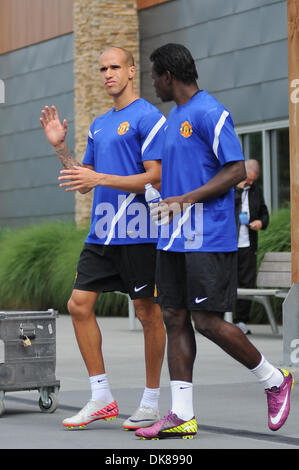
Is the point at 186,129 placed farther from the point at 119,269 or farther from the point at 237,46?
the point at 237,46

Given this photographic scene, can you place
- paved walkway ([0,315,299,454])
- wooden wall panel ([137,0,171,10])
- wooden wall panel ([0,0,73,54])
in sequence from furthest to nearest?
wooden wall panel ([0,0,73,54]) < wooden wall panel ([137,0,171,10]) < paved walkway ([0,315,299,454])

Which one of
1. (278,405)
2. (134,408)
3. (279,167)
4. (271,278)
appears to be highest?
(279,167)

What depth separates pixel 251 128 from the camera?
20.5 meters

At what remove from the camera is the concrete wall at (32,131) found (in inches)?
1046

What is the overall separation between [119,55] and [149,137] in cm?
56

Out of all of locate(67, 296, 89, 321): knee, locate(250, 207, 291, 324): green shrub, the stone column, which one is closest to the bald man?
locate(250, 207, 291, 324): green shrub

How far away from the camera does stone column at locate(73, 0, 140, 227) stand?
22984 millimetres

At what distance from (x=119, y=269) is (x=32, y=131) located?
2168 centimetres

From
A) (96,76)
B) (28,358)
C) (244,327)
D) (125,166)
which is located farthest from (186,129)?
(96,76)

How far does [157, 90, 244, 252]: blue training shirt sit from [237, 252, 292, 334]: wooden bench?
7202 mm

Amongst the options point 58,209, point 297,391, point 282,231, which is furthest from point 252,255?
point 58,209

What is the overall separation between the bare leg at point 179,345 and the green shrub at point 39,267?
12.5m

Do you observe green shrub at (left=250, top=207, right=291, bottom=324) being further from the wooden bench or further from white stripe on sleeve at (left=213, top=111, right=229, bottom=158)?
white stripe on sleeve at (left=213, top=111, right=229, bottom=158)

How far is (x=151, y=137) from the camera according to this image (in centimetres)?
683
